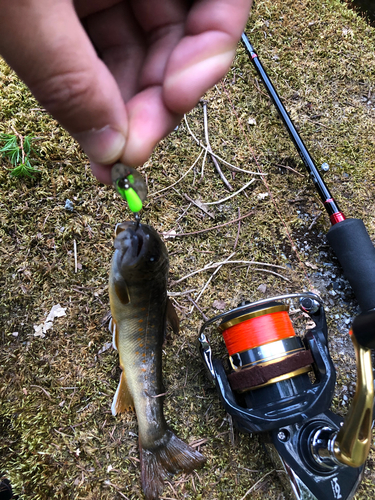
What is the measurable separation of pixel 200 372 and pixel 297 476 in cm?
79

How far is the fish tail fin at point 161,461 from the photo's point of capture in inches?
79.8

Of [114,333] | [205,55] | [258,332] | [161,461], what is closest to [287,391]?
[258,332]

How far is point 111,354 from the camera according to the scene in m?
2.20

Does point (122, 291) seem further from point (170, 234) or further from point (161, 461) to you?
point (161, 461)

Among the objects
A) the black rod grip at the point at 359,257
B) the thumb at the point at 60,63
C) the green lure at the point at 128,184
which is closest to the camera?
the thumb at the point at 60,63

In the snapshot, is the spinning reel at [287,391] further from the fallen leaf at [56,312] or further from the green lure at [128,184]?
the fallen leaf at [56,312]

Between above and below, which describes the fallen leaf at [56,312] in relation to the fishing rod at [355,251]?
above

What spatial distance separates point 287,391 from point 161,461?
0.92m

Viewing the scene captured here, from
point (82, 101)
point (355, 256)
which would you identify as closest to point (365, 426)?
point (355, 256)

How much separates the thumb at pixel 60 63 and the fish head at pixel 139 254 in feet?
2.25

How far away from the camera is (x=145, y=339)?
6.12 feet

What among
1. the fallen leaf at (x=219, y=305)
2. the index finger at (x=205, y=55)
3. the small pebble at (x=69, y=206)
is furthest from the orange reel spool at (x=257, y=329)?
the small pebble at (x=69, y=206)

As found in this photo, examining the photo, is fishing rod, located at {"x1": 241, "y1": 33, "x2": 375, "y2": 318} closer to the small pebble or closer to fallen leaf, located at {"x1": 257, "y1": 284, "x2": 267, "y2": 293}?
fallen leaf, located at {"x1": 257, "y1": 284, "x2": 267, "y2": 293}

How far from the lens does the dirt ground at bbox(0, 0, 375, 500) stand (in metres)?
2.12
